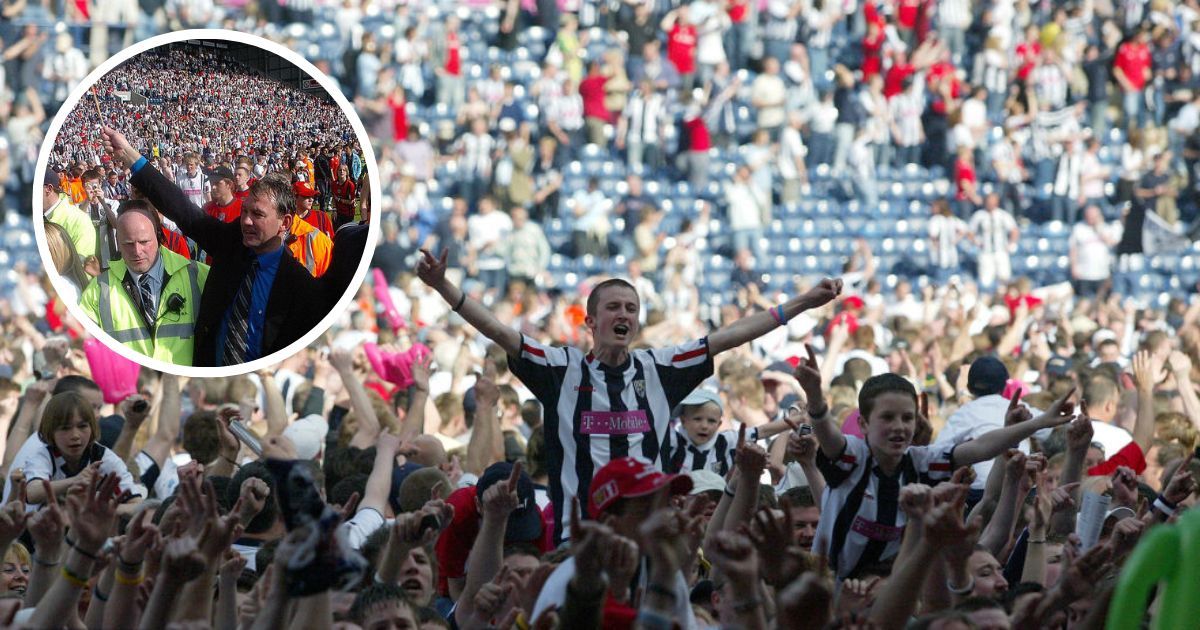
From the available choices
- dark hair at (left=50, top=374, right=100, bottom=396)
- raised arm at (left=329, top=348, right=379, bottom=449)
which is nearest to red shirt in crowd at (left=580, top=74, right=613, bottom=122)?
raised arm at (left=329, top=348, right=379, bottom=449)

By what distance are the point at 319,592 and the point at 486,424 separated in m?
4.03

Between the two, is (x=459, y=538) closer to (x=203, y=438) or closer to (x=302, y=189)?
(x=302, y=189)

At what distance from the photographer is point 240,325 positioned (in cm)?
619

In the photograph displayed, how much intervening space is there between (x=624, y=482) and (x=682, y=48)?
1912cm

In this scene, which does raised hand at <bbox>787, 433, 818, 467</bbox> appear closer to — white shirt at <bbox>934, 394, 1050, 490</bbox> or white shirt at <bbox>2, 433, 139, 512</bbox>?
white shirt at <bbox>934, 394, 1050, 490</bbox>

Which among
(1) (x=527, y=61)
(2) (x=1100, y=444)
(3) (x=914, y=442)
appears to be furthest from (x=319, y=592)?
(1) (x=527, y=61)

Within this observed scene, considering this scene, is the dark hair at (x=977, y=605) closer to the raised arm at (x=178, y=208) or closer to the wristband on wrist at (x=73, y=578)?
the wristband on wrist at (x=73, y=578)

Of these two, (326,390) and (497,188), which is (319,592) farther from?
(497,188)

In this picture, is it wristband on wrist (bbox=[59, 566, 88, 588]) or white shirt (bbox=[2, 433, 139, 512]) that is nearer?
wristband on wrist (bbox=[59, 566, 88, 588])

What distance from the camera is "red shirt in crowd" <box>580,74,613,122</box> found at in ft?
74.3

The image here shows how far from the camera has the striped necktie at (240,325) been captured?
611 centimetres

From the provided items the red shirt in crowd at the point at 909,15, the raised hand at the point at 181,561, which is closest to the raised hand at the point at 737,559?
the raised hand at the point at 181,561

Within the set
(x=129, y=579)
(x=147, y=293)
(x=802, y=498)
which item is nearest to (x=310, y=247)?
(x=147, y=293)

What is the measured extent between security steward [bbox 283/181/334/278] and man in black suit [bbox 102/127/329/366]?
24 mm
